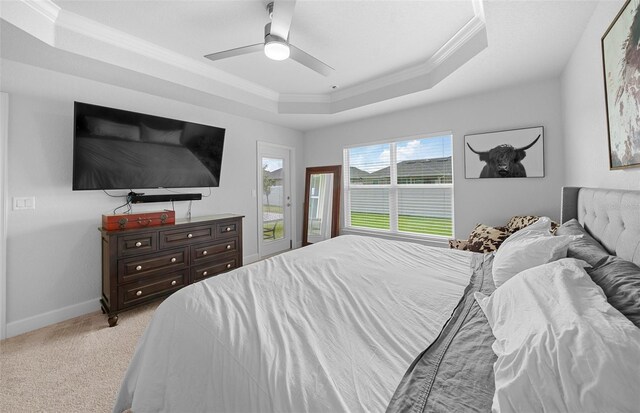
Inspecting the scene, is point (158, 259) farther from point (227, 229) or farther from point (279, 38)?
point (279, 38)

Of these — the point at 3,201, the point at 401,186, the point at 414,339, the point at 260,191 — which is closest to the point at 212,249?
the point at 260,191

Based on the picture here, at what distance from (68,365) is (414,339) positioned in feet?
8.28

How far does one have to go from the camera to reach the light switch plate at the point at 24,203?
7.73ft

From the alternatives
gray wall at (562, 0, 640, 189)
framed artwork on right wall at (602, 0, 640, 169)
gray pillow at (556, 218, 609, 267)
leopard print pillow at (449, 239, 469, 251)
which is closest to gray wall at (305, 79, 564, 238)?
gray wall at (562, 0, 640, 189)

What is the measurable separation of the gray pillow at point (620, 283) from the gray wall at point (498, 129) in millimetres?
2488

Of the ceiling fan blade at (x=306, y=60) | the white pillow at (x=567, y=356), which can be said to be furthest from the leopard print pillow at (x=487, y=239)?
the ceiling fan blade at (x=306, y=60)

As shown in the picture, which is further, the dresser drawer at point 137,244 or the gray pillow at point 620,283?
the dresser drawer at point 137,244

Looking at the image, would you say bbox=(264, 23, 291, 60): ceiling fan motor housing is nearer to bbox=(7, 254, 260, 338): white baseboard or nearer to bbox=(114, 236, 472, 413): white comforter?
bbox=(114, 236, 472, 413): white comforter

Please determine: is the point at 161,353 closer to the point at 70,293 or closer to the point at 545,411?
the point at 545,411

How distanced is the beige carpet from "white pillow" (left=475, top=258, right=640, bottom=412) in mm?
2150

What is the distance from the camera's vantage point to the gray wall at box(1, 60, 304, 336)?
7.73 feet

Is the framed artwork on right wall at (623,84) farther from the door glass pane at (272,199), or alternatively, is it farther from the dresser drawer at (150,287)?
the door glass pane at (272,199)

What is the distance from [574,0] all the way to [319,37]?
1914 mm

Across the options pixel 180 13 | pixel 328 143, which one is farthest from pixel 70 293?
pixel 328 143
